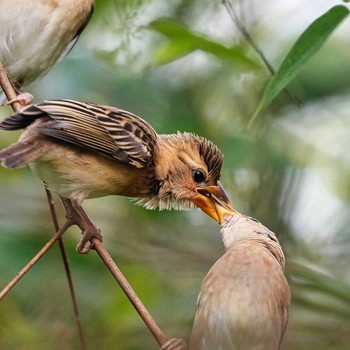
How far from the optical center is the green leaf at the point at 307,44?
3223mm

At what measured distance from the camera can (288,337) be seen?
4.24 metres

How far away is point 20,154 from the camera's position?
11.7 ft

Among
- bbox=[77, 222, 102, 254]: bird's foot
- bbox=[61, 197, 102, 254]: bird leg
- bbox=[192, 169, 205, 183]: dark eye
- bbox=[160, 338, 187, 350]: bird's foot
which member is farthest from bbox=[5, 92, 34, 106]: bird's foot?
bbox=[160, 338, 187, 350]: bird's foot

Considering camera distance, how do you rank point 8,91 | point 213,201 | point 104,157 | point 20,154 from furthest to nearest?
point 213,201
point 104,157
point 8,91
point 20,154

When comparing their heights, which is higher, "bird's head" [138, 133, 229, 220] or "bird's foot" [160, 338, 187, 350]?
"bird's head" [138, 133, 229, 220]

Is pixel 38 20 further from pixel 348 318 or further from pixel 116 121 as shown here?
pixel 348 318

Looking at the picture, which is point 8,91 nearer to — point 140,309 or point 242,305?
point 140,309

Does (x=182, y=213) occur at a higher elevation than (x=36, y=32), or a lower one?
lower

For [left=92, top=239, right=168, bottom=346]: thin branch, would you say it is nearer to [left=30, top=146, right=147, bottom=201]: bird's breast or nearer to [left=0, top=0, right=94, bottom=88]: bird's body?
[left=30, top=146, right=147, bottom=201]: bird's breast

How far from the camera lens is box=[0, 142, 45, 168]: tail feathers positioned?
11.4 ft

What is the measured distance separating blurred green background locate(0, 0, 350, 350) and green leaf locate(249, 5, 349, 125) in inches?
46.8

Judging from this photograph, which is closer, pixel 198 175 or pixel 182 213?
pixel 198 175

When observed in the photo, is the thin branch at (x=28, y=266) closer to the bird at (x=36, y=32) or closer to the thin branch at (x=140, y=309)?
the thin branch at (x=140, y=309)

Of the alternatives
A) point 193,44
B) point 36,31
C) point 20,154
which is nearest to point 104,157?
point 20,154
